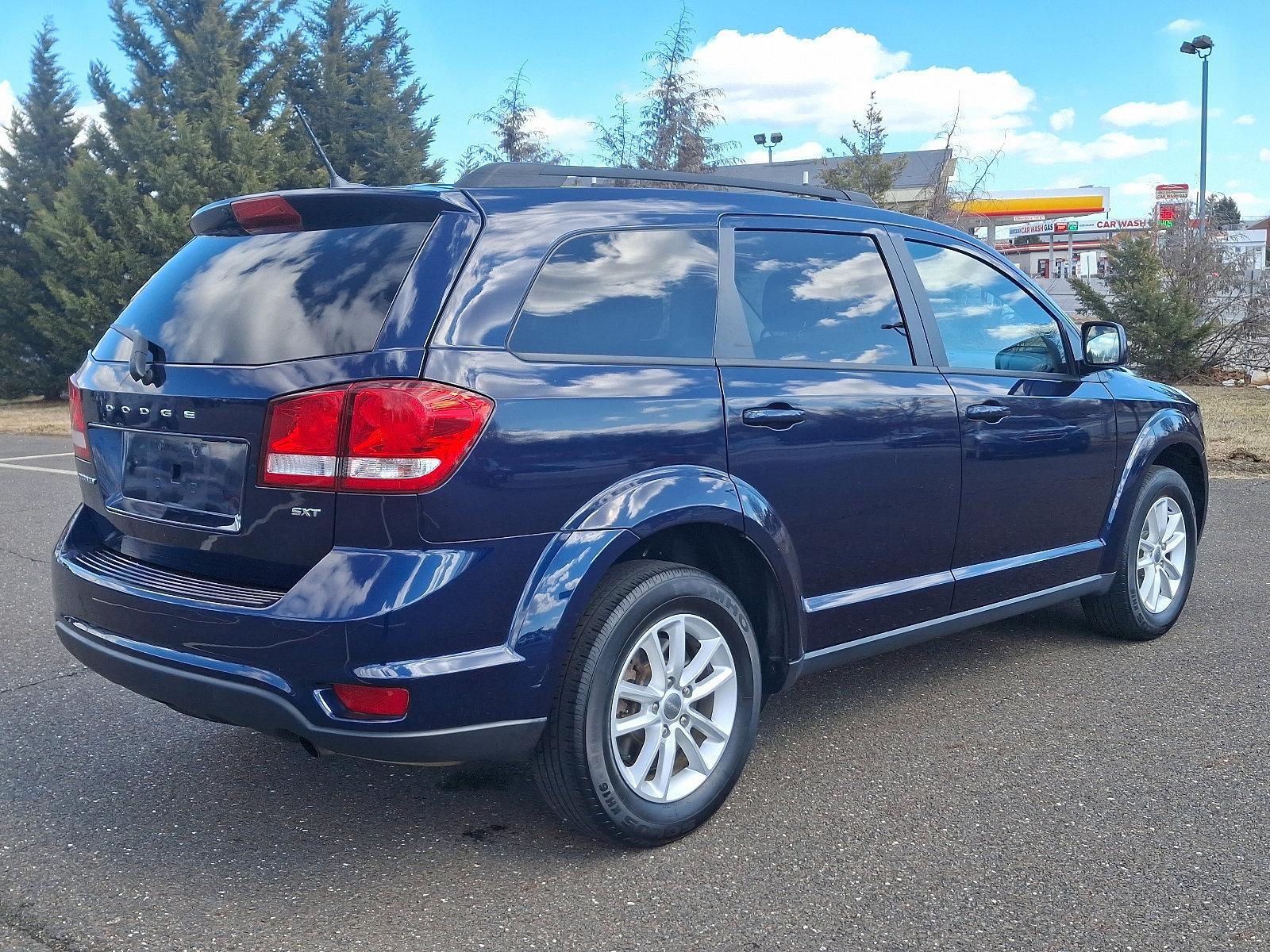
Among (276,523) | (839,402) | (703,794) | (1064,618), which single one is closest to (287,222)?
(276,523)

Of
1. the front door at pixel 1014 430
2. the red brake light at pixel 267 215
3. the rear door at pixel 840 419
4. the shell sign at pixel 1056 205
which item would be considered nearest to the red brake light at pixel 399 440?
the red brake light at pixel 267 215

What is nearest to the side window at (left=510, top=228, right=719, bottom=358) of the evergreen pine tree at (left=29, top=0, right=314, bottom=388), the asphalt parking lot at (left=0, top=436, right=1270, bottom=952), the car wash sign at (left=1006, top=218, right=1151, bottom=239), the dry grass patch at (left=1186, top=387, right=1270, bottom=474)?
the asphalt parking lot at (left=0, top=436, right=1270, bottom=952)

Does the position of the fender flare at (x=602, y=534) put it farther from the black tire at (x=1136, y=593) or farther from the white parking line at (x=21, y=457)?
the white parking line at (x=21, y=457)

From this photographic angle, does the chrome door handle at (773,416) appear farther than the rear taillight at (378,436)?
Yes

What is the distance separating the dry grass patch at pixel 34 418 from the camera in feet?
57.6

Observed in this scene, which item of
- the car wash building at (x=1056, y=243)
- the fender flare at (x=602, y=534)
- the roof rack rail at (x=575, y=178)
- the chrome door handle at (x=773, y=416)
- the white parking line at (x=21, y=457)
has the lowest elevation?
the white parking line at (x=21, y=457)

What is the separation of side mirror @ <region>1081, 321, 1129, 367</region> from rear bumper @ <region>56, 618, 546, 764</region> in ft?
9.41

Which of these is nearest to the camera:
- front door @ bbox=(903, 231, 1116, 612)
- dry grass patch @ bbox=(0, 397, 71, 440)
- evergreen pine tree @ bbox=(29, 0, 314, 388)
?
front door @ bbox=(903, 231, 1116, 612)

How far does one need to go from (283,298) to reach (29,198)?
27514 millimetres

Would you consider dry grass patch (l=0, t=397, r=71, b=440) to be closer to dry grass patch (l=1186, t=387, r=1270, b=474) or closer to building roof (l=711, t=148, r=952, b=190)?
building roof (l=711, t=148, r=952, b=190)

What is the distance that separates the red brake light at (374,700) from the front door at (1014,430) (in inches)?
84.0

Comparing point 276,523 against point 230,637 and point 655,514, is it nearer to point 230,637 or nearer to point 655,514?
point 230,637

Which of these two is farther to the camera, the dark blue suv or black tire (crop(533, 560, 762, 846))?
black tire (crop(533, 560, 762, 846))

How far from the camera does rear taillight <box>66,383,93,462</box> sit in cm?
345
